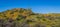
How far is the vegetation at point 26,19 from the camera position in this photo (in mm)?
A: 15734

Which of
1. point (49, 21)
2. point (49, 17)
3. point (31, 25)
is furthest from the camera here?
point (49, 17)

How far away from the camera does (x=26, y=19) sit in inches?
637

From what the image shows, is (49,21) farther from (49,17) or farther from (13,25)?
(13,25)

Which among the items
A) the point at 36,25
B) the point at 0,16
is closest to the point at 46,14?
the point at 36,25

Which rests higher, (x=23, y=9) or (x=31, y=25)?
(x=23, y=9)

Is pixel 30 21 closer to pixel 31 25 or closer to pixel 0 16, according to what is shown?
pixel 31 25

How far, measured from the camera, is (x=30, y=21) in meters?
15.9

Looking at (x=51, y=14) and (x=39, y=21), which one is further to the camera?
Answer: (x=51, y=14)

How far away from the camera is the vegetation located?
15.7 m

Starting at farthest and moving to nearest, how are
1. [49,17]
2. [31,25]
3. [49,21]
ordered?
[49,17]
[49,21]
[31,25]

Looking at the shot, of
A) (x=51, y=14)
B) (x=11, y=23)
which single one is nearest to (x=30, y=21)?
(x=11, y=23)

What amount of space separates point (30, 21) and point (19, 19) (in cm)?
138

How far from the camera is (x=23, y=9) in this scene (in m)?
17.5

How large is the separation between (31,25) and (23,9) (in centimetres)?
282
